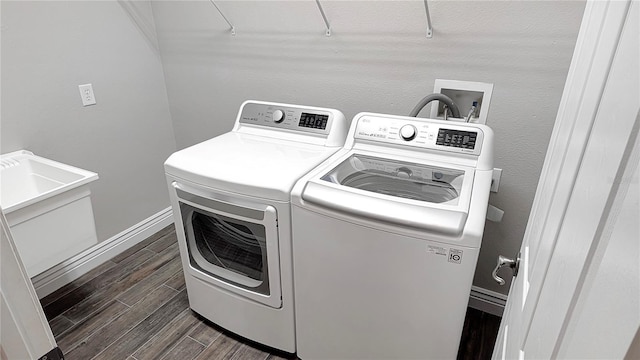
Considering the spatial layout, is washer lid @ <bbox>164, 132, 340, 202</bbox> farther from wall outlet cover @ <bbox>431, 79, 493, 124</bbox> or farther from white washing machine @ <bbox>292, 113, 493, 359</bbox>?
wall outlet cover @ <bbox>431, 79, 493, 124</bbox>

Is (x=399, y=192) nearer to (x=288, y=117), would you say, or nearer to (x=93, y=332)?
(x=288, y=117)

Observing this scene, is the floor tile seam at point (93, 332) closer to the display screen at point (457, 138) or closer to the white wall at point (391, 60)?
the white wall at point (391, 60)

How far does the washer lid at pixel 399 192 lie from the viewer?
1125 millimetres

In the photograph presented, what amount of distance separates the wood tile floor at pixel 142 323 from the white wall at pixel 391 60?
95 centimetres

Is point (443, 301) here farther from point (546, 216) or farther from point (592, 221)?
point (592, 221)

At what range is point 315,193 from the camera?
1.26m

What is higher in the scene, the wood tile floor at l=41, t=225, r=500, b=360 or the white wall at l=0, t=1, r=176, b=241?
the white wall at l=0, t=1, r=176, b=241

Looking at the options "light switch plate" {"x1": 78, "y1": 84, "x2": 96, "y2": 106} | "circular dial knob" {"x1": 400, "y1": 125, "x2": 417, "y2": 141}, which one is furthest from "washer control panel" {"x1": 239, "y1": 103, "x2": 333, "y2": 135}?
"light switch plate" {"x1": 78, "y1": 84, "x2": 96, "y2": 106}

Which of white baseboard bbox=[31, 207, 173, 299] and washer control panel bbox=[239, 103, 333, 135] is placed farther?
white baseboard bbox=[31, 207, 173, 299]

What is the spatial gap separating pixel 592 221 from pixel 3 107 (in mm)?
2265

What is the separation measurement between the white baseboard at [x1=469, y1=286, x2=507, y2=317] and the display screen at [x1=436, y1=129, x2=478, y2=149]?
887 millimetres

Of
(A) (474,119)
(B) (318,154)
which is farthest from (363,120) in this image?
(A) (474,119)

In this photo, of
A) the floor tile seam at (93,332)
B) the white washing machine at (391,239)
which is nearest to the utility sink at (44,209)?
the floor tile seam at (93,332)

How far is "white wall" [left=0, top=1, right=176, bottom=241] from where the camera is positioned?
1769mm
